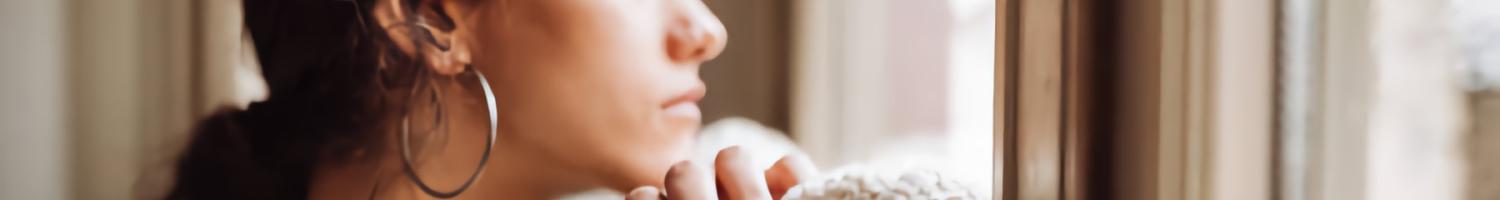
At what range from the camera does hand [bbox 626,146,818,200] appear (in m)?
0.86

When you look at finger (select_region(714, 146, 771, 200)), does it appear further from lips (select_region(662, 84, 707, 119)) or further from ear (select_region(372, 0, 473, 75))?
ear (select_region(372, 0, 473, 75))

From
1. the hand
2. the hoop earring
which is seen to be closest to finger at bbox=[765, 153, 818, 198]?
the hand

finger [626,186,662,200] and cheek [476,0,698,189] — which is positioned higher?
cheek [476,0,698,189]

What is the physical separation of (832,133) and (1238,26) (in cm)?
42

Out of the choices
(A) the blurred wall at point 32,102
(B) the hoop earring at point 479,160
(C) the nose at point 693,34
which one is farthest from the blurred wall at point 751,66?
(A) the blurred wall at point 32,102

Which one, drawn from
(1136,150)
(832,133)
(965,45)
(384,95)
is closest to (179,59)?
(384,95)

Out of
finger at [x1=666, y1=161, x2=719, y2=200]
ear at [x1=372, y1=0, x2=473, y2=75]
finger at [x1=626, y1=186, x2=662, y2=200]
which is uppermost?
ear at [x1=372, y1=0, x2=473, y2=75]

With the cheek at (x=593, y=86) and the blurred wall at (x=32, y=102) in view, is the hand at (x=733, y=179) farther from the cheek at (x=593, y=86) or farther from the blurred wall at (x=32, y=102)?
the blurred wall at (x=32, y=102)

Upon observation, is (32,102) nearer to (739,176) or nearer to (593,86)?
(593,86)

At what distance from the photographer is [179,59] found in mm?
972

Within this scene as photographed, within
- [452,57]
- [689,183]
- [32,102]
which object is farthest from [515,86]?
[32,102]

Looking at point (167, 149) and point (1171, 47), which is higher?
point (1171, 47)

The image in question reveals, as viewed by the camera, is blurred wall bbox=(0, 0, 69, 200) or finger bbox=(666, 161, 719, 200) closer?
finger bbox=(666, 161, 719, 200)

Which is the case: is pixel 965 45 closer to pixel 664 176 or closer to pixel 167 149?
pixel 664 176
